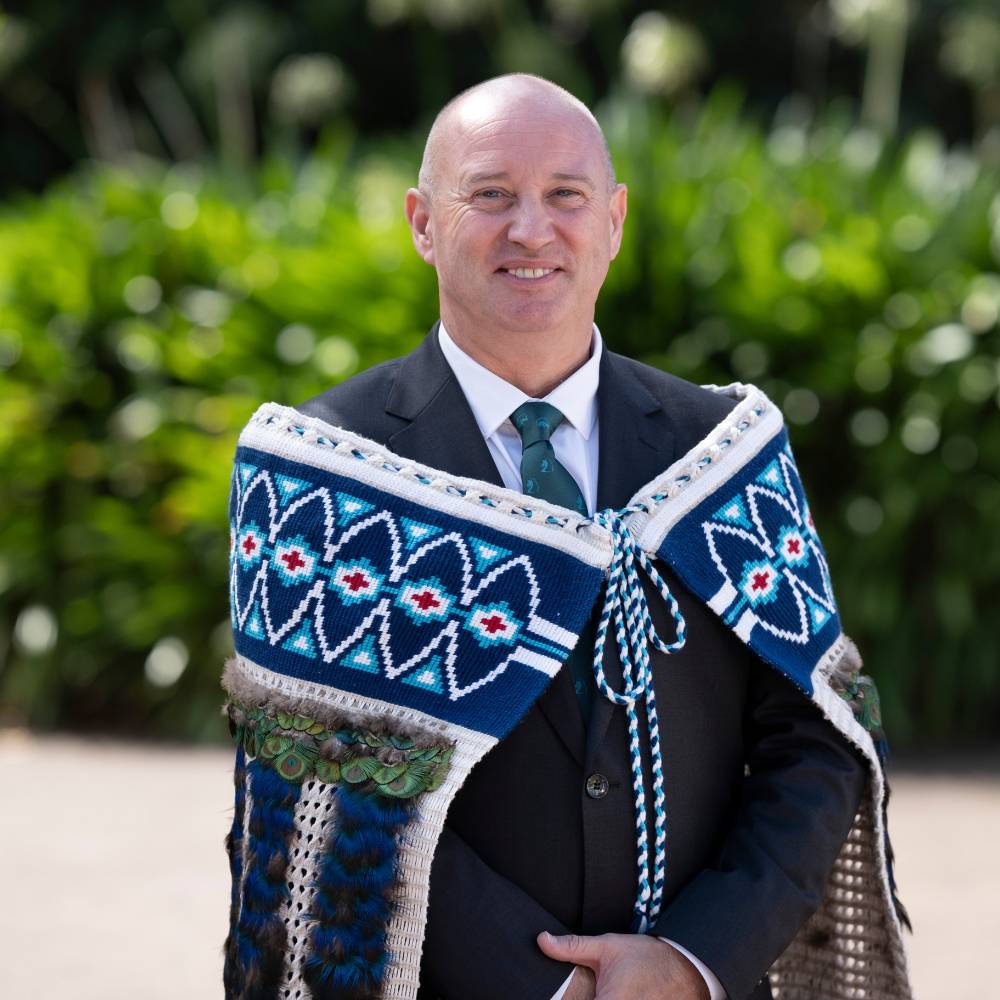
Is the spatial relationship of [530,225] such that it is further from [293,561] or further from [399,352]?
[399,352]

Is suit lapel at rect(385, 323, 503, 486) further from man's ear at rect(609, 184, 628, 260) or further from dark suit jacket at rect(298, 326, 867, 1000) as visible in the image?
man's ear at rect(609, 184, 628, 260)

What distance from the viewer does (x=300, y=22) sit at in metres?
13.2

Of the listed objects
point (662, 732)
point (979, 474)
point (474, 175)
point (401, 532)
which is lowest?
point (662, 732)

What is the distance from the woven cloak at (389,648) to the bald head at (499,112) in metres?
0.50

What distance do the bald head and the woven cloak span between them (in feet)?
1.63

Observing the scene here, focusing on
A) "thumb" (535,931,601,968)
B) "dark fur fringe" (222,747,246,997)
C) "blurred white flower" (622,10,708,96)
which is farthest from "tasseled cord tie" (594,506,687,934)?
"blurred white flower" (622,10,708,96)

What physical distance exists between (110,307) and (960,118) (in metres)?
8.56

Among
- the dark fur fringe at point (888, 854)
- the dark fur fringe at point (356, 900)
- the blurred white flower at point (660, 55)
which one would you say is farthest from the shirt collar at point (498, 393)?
the blurred white flower at point (660, 55)

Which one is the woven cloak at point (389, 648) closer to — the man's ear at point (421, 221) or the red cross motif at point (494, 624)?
the red cross motif at point (494, 624)

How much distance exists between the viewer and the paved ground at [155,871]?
→ 458 centimetres

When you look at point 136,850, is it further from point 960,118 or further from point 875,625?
point 960,118


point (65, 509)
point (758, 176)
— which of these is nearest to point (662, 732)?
point (758, 176)

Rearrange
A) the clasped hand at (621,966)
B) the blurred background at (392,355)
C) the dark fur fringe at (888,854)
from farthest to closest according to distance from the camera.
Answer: the blurred background at (392,355)
the dark fur fringe at (888,854)
the clasped hand at (621,966)

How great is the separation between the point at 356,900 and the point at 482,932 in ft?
0.66
